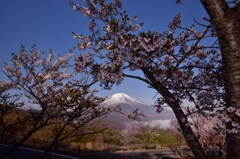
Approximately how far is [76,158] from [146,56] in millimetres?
14253

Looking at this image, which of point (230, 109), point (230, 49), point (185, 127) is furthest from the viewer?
point (185, 127)

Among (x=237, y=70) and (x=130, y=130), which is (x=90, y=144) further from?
(x=237, y=70)

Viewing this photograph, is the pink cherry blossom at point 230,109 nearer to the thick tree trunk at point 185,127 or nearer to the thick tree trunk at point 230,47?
the thick tree trunk at point 230,47

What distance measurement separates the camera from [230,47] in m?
2.06

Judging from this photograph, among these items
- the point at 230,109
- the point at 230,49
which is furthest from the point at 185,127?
the point at 230,49

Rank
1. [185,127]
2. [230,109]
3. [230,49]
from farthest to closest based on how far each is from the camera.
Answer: [185,127] < [230,49] < [230,109]

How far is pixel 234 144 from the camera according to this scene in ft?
6.44

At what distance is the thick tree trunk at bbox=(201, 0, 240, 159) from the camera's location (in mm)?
1967

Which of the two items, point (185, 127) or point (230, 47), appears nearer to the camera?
point (230, 47)

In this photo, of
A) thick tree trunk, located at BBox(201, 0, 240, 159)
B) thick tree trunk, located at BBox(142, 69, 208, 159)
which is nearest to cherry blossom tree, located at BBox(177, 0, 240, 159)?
thick tree trunk, located at BBox(201, 0, 240, 159)

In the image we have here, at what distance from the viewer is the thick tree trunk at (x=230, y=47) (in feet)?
6.45

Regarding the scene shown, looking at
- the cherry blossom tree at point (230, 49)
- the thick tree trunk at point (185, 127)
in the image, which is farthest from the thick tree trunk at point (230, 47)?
the thick tree trunk at point (185, 127)

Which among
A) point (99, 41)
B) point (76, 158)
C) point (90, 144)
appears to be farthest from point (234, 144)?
point (90, 144)

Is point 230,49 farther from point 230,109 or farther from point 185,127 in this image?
point 185,127
